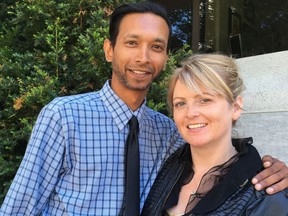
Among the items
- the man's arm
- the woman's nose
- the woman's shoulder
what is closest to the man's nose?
the woman's nose

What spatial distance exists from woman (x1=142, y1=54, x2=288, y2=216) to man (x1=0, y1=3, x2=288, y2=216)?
0.45ft

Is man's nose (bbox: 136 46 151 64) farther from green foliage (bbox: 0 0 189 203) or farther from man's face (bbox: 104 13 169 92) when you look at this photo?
green foliage (bbox: 0 0 189 203)

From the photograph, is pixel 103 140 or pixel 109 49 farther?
pixel 109 49

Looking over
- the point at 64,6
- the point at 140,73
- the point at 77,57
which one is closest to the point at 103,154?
the point at 140,73

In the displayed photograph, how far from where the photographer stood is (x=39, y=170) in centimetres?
191

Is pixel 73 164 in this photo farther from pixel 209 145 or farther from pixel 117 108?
pixel 209 145

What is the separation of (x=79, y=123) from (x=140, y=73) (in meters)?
0.41

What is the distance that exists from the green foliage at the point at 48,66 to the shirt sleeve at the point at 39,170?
936 mm

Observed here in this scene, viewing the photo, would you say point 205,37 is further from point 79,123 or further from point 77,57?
point 79,123

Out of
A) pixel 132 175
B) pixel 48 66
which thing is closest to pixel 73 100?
pixel 132 175

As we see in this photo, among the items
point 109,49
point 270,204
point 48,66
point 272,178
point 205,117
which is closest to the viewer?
point 270,204

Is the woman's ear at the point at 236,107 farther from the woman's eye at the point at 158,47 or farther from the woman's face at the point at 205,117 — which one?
the woman's eye at the point at 158,47

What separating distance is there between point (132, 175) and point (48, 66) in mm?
1356

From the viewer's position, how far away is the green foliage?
2.88 metres
